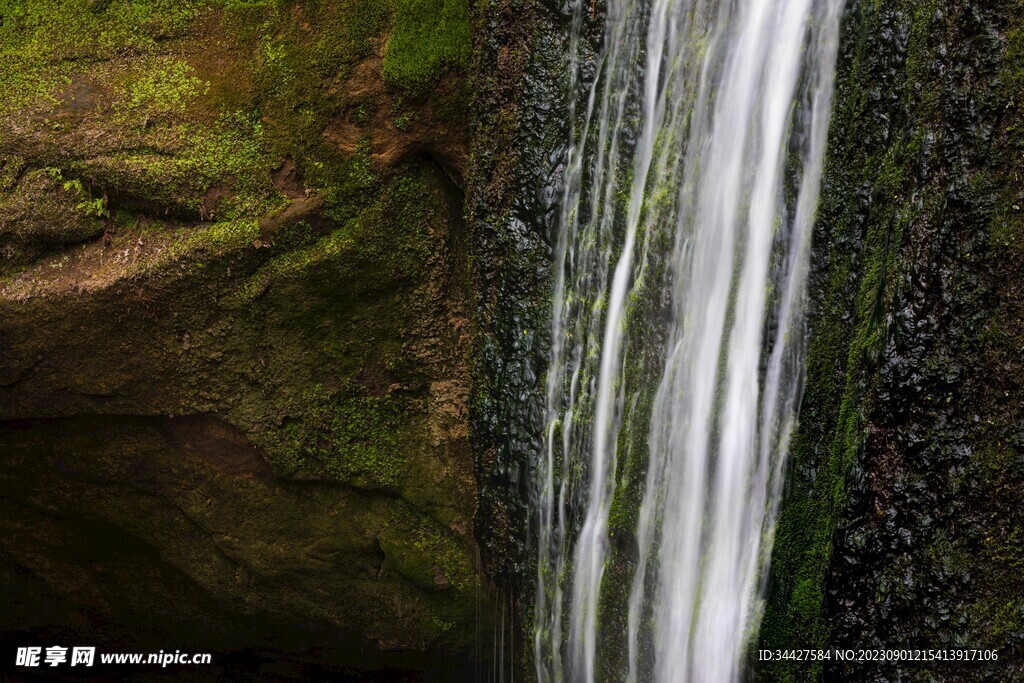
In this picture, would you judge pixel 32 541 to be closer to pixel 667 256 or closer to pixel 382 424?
pixel 382 424

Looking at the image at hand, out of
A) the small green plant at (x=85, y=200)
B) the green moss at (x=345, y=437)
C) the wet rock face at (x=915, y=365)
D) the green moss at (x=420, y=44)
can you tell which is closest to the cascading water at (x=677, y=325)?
the wet rock face at (x=915, y=365)

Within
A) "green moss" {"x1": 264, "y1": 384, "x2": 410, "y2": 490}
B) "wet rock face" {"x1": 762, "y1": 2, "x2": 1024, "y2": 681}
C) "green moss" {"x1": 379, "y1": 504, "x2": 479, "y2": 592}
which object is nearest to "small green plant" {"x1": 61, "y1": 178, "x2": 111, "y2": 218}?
"green moss" {"x1": 264, "y1": 384, "x2": 410, "y2": 490}

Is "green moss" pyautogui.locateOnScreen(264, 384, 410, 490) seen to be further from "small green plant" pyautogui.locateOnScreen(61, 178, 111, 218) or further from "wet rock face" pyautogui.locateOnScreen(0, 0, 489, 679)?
"small green plant" pyautogui.locateOnScreen(61, 178, 111, 218)

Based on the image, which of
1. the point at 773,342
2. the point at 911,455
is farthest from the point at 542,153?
the point at 911,455

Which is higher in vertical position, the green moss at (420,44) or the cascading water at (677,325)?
the green moss at (420,44)

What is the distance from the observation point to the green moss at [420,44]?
3.95m

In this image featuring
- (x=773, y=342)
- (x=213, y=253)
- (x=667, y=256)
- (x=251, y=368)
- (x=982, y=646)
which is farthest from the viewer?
(x=251, y=368)

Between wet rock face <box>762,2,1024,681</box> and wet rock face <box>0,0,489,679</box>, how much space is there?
73.8 inches

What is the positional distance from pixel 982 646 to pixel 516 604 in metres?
2.08

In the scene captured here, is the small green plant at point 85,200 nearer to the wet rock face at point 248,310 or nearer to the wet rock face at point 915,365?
the wet rock face at point 248,310

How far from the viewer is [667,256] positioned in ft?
11.1

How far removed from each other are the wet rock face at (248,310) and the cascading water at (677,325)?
73 centimetres

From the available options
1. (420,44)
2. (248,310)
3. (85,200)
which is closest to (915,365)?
(420,44)

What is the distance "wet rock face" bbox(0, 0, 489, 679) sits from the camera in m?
3.92
